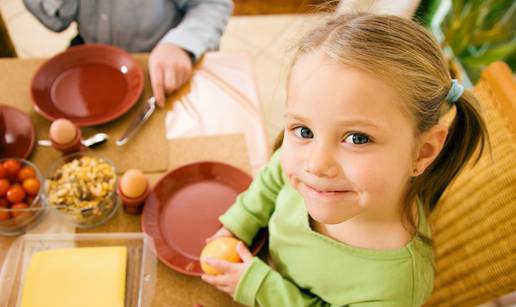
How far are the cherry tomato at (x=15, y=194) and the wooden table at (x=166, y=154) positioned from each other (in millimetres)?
77

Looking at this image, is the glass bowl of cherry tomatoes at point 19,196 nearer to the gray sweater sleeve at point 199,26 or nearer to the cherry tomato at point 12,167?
the cherry tomato at point 12,167

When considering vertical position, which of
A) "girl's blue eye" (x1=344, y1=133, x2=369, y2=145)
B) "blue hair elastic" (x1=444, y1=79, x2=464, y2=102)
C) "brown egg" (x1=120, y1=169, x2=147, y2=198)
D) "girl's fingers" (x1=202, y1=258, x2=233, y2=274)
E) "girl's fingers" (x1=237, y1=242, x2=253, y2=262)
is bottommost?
"girl's fingers" (x1=237, y1=242, x2=253, y2=262)

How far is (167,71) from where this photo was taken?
1056 mm

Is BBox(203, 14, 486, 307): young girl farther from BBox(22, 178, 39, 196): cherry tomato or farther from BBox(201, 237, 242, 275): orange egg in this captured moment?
BBox(22, 178, 39, 196): cherry tomato

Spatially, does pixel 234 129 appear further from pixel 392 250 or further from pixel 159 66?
pixel 392 250

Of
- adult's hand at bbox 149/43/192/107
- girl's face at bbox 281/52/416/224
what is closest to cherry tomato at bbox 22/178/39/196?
adult's hand at bbox 149/43/192/107

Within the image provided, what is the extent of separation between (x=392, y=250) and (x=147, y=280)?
43 cm

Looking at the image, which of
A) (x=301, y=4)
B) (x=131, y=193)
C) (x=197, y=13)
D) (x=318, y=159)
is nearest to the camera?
(x=318, y=159)

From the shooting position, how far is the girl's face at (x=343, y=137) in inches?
22.4

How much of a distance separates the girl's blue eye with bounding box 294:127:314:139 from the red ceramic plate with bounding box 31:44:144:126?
527 millimetres

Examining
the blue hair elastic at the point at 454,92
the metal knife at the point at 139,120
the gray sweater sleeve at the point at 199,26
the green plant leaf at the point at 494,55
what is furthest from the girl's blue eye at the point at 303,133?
the green plant leaf at the point at 494,55

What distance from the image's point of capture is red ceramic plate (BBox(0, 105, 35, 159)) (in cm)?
94

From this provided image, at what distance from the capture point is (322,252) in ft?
2.51

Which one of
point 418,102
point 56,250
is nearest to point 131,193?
point 56,250
